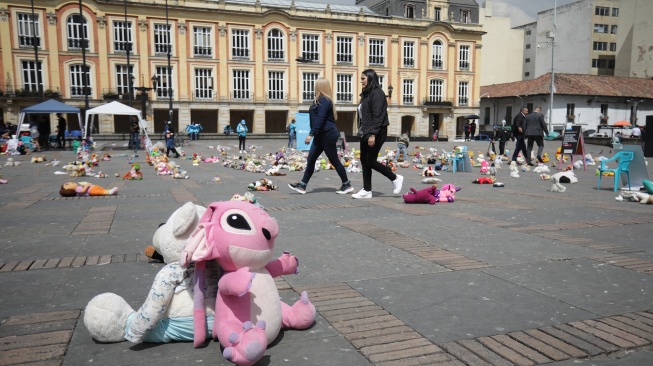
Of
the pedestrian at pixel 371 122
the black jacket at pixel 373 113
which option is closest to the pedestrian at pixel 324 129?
→ the pedestrian at pixel 371 122

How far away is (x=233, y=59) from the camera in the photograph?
50.3 metres

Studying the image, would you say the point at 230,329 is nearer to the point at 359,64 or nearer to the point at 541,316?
the point at 541,316

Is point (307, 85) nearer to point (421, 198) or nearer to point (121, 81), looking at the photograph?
point (121, 81)

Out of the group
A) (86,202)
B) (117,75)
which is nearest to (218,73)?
(117,75)

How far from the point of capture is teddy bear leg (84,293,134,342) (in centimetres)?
267

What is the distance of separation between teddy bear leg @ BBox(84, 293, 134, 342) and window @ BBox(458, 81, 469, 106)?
A: 2343 inches

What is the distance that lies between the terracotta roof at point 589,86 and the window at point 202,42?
35.4 metres

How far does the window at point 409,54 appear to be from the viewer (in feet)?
185

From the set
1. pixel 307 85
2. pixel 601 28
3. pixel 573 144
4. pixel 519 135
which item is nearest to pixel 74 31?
pixel 307 85

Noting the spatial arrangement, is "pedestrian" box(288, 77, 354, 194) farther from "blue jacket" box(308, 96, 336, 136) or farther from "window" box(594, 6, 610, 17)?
"window" box(594, 6, 610, 17)

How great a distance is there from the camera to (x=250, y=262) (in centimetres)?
262

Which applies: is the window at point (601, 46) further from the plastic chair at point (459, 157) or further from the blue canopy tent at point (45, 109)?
the blue canopy tent at point (45, 109)

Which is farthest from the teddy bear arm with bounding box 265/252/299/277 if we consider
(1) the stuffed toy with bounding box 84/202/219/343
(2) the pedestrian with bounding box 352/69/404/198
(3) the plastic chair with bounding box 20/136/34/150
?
(3) the plastic chair with bounding box 20/136/34/150

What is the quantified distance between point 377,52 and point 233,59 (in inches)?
623
